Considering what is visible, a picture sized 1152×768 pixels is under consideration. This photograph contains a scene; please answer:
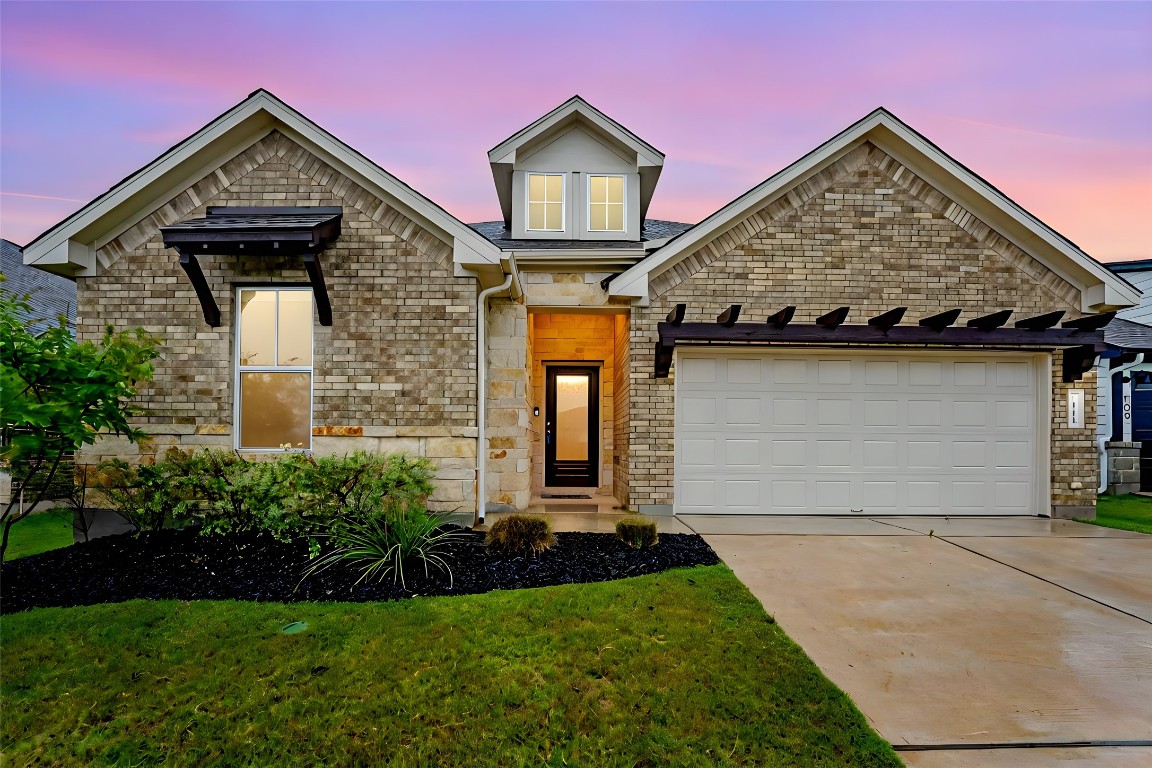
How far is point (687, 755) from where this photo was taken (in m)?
2.26

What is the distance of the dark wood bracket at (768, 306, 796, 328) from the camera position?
7266 millimetres

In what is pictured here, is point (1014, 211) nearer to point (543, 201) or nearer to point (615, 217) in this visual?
point (615, 217)

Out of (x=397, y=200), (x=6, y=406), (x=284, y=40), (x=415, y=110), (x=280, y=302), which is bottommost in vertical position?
(x=6, y=406)

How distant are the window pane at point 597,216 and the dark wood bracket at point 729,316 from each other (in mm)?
2864

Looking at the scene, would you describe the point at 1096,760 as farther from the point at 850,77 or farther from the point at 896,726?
the point at 850,77

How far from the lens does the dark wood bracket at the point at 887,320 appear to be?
7220 millimetres

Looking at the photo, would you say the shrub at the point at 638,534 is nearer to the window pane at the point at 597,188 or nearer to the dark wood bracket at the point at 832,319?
the dark wood bracket at the point at 832,319

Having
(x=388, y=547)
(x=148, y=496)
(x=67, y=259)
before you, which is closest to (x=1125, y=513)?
(x=388, y=547)


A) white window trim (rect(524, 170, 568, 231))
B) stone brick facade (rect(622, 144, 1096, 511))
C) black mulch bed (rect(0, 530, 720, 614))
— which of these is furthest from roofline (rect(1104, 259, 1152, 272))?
black mulch bed (rect(0, 530, 720, 614))

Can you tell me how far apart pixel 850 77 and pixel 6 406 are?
1315cm

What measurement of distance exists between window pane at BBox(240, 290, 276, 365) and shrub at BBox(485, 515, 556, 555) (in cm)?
392

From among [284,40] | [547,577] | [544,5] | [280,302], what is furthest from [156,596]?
[544,5]

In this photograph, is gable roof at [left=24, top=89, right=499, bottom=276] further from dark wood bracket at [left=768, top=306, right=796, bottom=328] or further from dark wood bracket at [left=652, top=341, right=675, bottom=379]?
dark wood bracket at [left=768, top=306, right=796, bottom=328]

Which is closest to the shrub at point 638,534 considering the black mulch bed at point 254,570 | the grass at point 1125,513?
the black mulch bed at point 254,570
